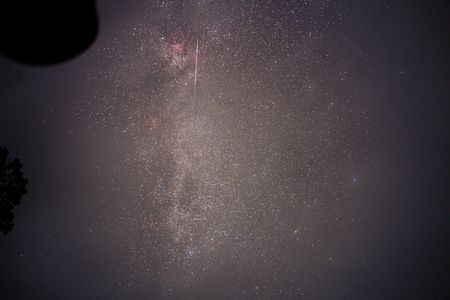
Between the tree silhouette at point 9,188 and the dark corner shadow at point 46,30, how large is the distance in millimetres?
3424

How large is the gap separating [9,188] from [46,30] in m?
4.03

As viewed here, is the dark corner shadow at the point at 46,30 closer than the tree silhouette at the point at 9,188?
Yes

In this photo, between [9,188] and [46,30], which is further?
[9,188]

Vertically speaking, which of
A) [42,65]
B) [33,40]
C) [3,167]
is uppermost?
[3,167]

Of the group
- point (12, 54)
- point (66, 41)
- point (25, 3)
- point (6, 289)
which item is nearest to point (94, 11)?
point (66, 41)

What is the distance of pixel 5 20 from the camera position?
4461mm

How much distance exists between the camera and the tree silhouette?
21.2 feet

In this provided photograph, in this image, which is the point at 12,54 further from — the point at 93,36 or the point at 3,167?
the point at 3,167

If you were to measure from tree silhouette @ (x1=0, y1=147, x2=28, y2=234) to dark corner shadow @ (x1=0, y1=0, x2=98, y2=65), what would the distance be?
3.42m

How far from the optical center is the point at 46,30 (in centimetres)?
421

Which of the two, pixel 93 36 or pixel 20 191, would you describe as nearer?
pixel 93 36

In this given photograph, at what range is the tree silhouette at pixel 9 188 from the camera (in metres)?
6.45

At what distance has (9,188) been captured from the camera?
6.66 m

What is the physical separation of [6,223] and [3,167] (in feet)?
3.85
